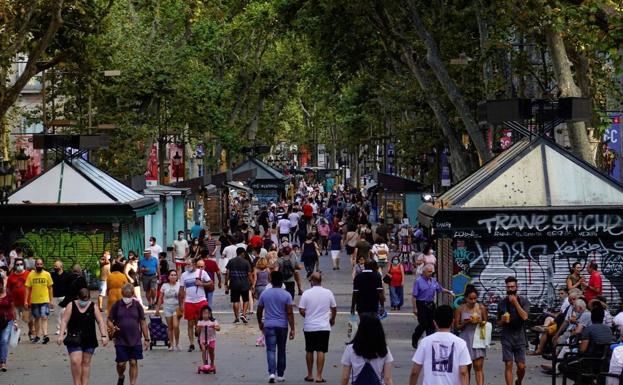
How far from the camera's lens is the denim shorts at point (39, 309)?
2366 centimetres

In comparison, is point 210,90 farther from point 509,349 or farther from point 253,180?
point 509,349

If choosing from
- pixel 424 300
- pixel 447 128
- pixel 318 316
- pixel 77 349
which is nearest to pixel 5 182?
pixel 447 128

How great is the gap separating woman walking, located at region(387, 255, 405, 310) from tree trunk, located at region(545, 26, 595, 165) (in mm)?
4528

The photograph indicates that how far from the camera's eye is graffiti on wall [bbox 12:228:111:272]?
114 feet

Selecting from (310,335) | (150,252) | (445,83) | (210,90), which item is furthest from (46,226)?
(210,90)

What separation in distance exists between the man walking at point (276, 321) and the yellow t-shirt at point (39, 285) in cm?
A: 616

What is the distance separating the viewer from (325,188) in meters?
124

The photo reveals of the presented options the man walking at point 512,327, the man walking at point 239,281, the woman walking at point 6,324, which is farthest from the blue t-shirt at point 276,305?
the man walking at point 239,281

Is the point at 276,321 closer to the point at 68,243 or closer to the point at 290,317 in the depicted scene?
the point at 290,317

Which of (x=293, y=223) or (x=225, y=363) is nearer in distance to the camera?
(x=225, y=363)

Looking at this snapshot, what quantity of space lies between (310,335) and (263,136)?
72.1 meters

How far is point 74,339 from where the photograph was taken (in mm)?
16844

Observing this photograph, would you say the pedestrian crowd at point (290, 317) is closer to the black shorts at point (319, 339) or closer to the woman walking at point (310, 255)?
the black shorts at point (319, 339)

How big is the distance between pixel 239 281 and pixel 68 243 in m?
9.20
